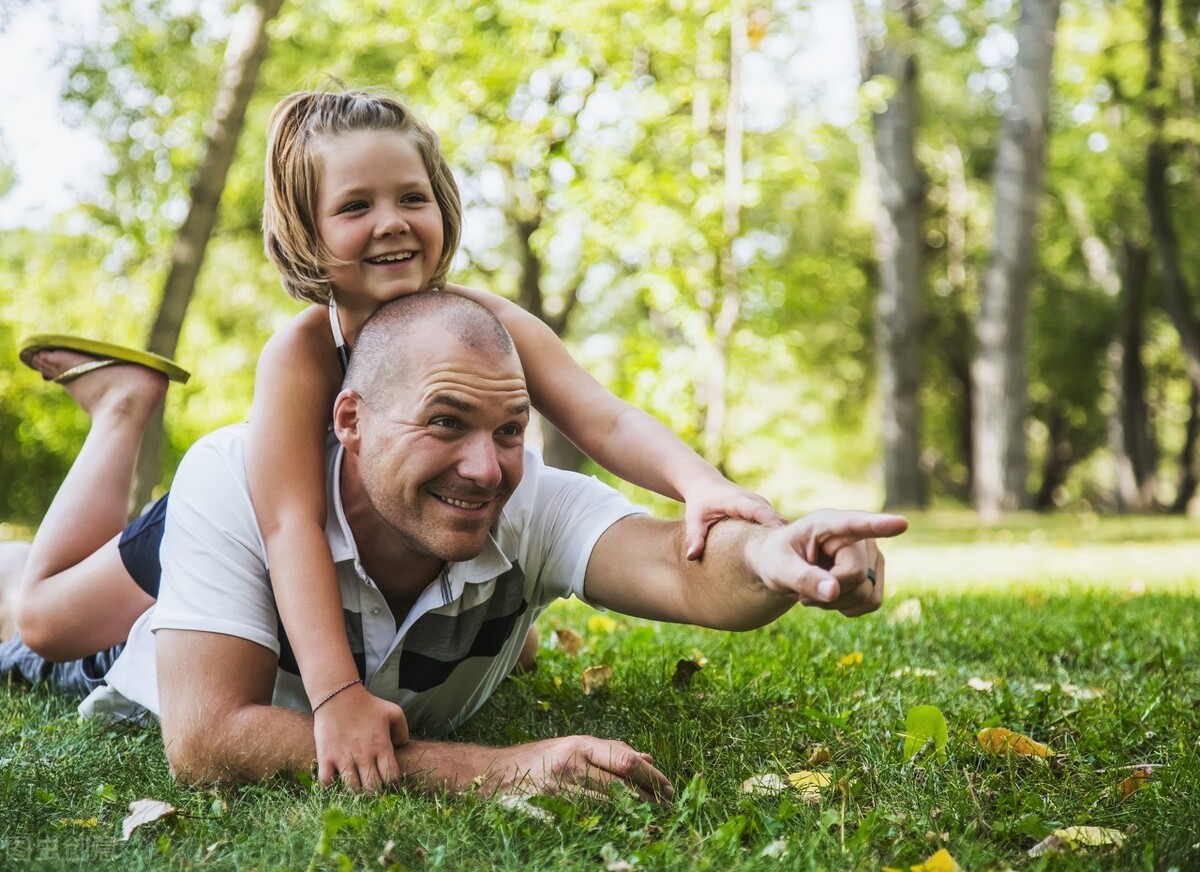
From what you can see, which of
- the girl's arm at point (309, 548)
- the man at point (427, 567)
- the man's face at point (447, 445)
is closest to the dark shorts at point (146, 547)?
the man at point (427, 567)

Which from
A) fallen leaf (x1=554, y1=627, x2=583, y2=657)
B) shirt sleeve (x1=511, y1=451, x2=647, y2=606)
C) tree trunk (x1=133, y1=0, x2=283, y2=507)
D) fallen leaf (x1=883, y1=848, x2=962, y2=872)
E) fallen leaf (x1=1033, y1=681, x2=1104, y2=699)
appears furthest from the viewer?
tree trunk (x1=133, y1=0, x2=283, y2=507)

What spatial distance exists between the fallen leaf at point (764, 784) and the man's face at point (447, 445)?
30.0 inches

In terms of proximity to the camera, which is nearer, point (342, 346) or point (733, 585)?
point (733, 585)

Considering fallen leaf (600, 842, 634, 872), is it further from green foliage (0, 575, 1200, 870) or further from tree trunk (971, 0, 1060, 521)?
tree trunk (971, 0, 1060, 521)

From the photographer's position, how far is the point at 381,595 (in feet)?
8.83

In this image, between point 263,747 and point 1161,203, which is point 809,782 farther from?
point 1161,203

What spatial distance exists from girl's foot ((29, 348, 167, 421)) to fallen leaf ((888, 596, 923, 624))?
2.92m

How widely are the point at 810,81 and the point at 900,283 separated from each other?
2.97 meters

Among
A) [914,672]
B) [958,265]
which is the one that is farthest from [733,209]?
[958,265]

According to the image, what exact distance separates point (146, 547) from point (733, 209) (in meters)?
7.34

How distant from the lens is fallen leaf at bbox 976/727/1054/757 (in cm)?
250

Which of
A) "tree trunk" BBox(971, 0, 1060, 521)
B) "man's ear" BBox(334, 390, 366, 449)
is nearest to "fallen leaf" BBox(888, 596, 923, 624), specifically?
"man's ear" BBox(334, 390, 366, 449)

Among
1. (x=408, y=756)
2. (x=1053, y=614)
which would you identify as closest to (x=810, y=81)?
(x=1053, y=614)

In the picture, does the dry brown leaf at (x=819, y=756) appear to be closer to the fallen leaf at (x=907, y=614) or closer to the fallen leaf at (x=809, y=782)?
the fallen leaf at (x=809, y=782)
